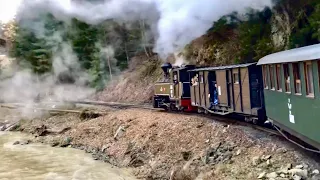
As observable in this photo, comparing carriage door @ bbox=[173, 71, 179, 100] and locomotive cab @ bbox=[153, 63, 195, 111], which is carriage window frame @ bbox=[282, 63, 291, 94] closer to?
locomotive cab @ bbox=[153, 63, 195, 111]

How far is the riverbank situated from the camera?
10734mm

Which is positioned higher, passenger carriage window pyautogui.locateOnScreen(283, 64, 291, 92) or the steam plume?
the steam plume

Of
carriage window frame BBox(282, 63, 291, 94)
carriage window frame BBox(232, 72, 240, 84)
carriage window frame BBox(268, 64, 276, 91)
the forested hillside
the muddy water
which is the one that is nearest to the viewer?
carriage window frame BBox(282, 63, 291, 94)

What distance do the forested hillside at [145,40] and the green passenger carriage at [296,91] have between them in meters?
5.22

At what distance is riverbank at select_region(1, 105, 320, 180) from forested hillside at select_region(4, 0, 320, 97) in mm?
5798

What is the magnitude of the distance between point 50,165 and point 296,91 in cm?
1193

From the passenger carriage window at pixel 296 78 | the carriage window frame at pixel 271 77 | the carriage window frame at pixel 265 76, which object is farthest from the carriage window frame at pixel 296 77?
the carriage window frame at pixel 265 76

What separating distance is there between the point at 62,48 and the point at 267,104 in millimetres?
36623

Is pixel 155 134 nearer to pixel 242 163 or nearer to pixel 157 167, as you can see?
pixel 157 167

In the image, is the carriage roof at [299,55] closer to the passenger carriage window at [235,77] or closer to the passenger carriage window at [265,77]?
the passenger carriage window at [265,77]

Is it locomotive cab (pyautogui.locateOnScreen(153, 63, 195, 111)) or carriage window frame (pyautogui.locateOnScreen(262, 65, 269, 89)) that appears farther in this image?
locomotive cab (pyautogui.locateOnScreen(153, 63, 195, 111))

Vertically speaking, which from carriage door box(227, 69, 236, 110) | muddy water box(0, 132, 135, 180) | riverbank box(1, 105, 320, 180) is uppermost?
carriage door box(227, 69, 236, 110)

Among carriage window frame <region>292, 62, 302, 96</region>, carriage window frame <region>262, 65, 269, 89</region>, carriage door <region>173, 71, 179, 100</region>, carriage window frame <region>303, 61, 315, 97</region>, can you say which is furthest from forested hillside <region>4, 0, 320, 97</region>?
carriage window frame <region>303, 61, 315, 97</region>

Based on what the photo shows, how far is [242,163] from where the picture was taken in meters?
11.4
